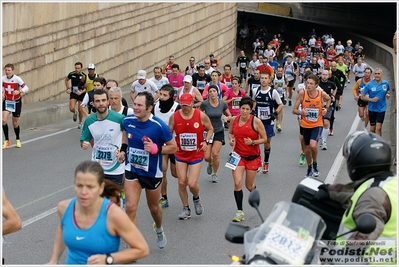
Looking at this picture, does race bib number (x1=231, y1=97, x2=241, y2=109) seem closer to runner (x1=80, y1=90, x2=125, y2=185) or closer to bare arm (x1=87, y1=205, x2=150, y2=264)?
runner (x1=80, y1=90, x2=125, y2=185)

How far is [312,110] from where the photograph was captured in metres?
13.4

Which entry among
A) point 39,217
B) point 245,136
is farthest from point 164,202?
point 39,217

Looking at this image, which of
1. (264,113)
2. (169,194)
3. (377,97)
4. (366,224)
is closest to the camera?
(366,224)

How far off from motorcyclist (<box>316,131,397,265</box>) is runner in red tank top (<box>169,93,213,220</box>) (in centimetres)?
549

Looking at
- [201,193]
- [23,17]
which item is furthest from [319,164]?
[23,17]

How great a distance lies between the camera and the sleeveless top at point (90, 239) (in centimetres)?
481

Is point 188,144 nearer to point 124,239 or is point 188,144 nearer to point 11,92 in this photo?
point 124,239

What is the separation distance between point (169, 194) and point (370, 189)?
754 cm

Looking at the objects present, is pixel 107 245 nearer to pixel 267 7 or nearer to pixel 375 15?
pixel 267 7

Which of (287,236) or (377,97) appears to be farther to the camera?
(377,97)

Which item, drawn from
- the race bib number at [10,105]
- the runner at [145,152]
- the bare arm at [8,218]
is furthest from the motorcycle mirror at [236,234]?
the race bib number at [10,105]

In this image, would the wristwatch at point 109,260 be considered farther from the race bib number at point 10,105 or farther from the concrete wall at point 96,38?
the concrete wall at point 96,38

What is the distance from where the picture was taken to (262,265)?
13.4 ft

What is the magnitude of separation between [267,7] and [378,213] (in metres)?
59.9
